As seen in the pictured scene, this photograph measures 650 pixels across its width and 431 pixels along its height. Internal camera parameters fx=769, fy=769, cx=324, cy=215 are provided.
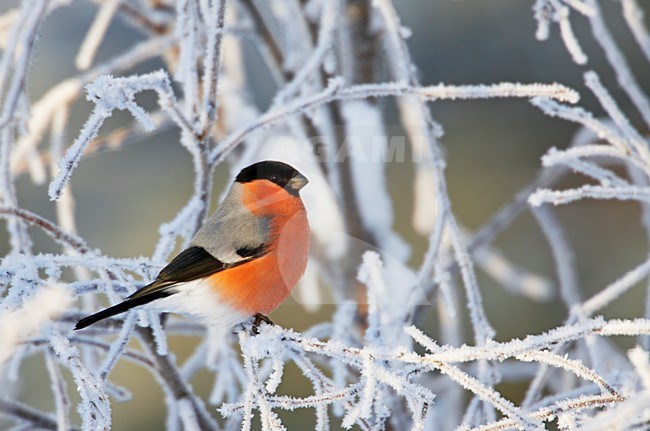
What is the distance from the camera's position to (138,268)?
120 centimetres

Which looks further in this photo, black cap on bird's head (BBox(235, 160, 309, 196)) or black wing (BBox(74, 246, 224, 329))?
black cap on bird's head (BBox(235, 160, 309, 196))

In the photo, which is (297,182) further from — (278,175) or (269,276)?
(269,276)

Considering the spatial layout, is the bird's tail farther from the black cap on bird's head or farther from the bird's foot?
the black cap on bird's head

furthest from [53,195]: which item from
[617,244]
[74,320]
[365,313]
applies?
[617,244]

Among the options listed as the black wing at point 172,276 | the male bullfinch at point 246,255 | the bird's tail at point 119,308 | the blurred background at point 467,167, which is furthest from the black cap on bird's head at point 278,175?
the blurred background at point 467,167

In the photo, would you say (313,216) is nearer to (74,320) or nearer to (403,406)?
(403,406)

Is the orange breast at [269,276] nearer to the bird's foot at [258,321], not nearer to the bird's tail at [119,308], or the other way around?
the bird's foot at [258,321]

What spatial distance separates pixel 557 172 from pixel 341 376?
33.5 inches

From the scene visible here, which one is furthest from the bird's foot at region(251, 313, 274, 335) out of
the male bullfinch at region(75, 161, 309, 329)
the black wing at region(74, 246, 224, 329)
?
the black wing at region(74, 246, 224, 329)

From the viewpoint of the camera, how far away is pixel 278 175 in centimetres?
144

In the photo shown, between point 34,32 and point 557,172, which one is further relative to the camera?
point 557,172

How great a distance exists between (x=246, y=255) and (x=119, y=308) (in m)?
0.32

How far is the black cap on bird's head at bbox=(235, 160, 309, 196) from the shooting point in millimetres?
1422

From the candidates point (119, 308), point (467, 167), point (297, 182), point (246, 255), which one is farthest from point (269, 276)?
point (467, 167)
